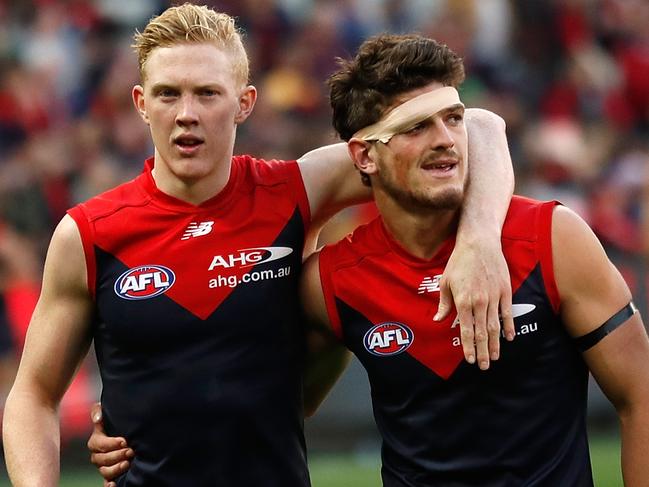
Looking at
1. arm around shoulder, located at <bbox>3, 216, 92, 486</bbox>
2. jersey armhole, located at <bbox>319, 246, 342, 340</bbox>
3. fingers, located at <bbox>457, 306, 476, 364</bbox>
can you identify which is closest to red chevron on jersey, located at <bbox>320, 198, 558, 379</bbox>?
jersey armhole, located at <bbox>319, 246, 342, 340</bbox>

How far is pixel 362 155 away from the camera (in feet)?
15.5

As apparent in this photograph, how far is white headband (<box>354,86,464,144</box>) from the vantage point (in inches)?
176

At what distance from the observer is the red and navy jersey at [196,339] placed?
4.59 meters

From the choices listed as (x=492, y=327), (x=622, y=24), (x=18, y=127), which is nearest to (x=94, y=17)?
(x=18, y=127)

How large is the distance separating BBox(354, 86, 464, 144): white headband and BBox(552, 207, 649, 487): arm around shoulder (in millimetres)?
573

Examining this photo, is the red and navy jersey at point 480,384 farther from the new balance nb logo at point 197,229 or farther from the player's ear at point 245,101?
the player's ear at point 245,101

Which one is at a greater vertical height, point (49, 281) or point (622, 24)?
point (49, 281)

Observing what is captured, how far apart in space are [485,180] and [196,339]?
3.73ft

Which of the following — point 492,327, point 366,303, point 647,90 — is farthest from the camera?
point 647,90

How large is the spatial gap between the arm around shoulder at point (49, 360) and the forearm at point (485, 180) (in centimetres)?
134

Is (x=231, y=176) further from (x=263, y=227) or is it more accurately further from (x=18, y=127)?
(x=18, y=127)

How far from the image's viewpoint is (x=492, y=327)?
4.26 m

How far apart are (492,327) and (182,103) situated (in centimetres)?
130

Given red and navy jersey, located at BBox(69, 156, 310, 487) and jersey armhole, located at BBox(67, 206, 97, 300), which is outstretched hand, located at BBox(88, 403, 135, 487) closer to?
red and navy jersey, located at BBox(69, 156, 310, 487)
